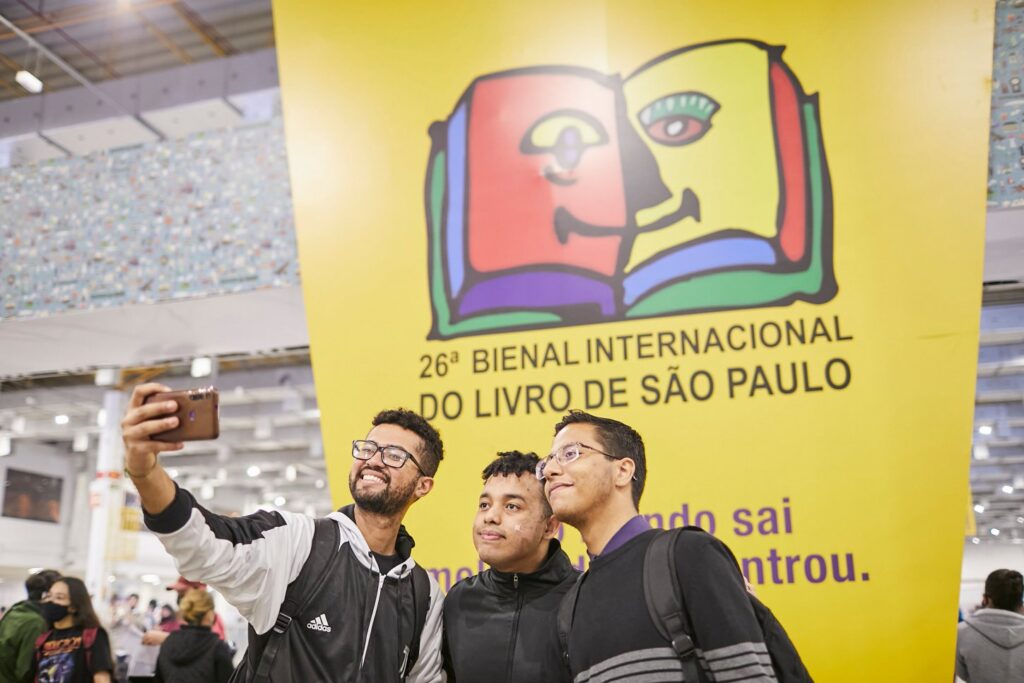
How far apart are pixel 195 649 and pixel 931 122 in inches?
169

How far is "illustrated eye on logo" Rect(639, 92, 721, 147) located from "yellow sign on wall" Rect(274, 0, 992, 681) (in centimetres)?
1

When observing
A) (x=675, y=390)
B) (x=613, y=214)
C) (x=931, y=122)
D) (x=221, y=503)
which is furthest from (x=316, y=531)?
(x=221, y=503)

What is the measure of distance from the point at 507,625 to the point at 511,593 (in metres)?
0.10

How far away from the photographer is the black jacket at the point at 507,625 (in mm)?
2227

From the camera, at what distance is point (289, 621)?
2.07 metres

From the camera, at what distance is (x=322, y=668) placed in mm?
2043

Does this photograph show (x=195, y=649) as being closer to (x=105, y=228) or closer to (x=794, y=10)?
(x=105, y=228)

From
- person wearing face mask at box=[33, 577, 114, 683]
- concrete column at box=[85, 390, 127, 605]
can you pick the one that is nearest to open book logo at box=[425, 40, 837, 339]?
person wearing face mask at box=[33, 577, 114, 683]

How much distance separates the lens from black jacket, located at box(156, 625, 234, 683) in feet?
13.9

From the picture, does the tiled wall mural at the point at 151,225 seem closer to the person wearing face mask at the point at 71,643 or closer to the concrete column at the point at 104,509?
the person wearing face mask at the point at 71,643

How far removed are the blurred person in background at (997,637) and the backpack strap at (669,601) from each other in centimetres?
267

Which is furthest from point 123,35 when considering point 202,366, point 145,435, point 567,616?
point 567,616

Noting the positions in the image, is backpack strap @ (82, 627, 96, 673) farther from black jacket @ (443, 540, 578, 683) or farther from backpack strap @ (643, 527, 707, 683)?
backpack strap @ (643, 527, 707, 683)

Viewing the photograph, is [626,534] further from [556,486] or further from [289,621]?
[289,621]
